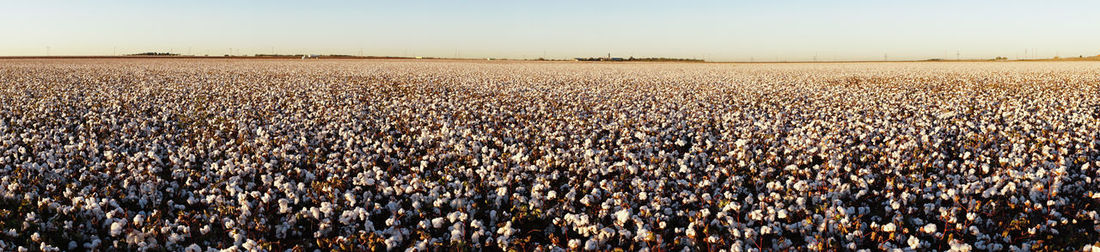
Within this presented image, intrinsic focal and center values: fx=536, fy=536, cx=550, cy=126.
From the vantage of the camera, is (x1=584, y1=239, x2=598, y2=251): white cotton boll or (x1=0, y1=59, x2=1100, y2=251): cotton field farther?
(x1=0, y1=59, x2=1100, y2=251): cotton field

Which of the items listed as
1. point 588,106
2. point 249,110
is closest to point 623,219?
point 588,106

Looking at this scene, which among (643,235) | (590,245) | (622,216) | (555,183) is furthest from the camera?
(555,183)

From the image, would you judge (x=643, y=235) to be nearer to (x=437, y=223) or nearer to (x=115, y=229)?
(x=437, y=223)

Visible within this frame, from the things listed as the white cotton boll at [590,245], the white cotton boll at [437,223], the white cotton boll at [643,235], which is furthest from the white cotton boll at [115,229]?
the white cotton boll at [643,235]

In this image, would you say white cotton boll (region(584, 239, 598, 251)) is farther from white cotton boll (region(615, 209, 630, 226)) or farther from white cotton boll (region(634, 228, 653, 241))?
white cotton boll (region(615, 209, 630, 226))

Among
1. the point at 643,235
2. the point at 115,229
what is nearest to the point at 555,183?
the point at 643,235

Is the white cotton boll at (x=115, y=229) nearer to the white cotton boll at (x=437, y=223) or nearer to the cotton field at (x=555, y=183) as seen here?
the cotton field at (x=555, y=183)

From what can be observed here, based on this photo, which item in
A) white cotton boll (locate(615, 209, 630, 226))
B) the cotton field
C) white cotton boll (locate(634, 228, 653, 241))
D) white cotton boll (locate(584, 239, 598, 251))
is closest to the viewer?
white cotton boll (locate(584, 239, 598, 251))

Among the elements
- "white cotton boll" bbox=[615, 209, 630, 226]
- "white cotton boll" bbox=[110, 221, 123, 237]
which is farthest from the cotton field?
"white cotton boll" bbox=[615, 209, 630, 226]
